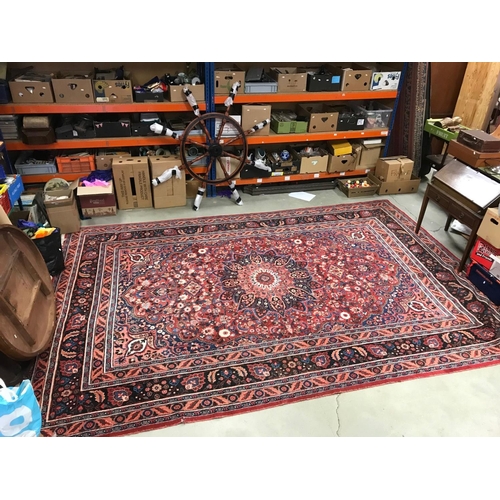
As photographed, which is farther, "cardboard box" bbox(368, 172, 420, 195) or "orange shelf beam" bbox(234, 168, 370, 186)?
"cardboard box" bbox(368, 172, 420, 195)

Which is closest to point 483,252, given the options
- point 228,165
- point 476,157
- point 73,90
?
point 476,157

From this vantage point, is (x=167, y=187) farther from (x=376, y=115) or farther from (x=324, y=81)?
(x=376, y=115)

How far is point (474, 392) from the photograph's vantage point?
2504 mm

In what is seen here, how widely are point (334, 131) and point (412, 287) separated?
87.9 inches

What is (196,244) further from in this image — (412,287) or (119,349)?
(412,287)

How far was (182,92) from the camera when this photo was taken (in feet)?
13.3

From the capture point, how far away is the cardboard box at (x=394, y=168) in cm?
472

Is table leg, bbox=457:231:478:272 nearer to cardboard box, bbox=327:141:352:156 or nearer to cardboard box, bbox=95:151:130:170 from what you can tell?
cardboard box, bbox=327:141:352:156

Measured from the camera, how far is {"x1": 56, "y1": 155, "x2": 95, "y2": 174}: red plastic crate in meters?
4.10

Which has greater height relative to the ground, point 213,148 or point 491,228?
point 213,148

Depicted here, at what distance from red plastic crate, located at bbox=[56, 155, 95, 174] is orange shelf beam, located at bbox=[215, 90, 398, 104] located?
1.50 m

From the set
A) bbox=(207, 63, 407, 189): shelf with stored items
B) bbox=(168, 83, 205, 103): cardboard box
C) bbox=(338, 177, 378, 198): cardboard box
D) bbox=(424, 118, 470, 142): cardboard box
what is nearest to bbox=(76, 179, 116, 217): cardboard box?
bbox=(168, 83, 205, 103): cardboard box

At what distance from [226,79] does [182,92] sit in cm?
48

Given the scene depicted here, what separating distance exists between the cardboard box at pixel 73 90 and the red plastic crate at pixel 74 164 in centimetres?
57
